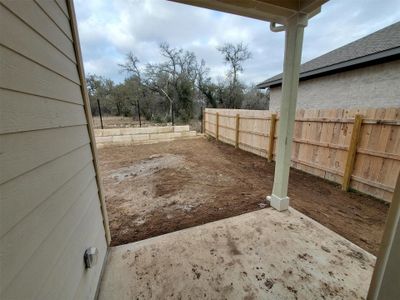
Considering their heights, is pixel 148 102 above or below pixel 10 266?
above

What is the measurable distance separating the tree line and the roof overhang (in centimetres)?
1101

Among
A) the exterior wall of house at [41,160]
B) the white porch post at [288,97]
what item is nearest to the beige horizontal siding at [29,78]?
the exterior wall of house at [41,160]

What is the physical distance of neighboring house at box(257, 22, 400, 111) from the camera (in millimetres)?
4422

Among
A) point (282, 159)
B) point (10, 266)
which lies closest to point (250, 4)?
point (282, 159)

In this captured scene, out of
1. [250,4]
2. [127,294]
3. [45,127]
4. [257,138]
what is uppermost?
[250,4]

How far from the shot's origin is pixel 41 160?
0.80 metres

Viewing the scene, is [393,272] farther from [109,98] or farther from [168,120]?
[109,98]

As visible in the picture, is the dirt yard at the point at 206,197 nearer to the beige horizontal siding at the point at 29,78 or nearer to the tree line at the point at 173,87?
the beige horizontal siding at the point at 29,78

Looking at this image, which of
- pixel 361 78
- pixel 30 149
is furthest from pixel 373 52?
pixel 30 149

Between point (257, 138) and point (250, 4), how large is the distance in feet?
14.7

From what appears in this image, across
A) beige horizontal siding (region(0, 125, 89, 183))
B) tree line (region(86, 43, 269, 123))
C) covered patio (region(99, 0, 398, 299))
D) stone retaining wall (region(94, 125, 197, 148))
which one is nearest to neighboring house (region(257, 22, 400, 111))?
covered patio (region(99, 0, 398, 299))

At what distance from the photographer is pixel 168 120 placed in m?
12.1

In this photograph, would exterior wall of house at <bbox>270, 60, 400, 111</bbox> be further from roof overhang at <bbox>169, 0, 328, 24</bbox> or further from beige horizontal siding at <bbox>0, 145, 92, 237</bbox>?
beige horizontal siding at <bbox>0, 145, 92, 237</bbox>

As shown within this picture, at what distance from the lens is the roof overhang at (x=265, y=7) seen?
1762mm
